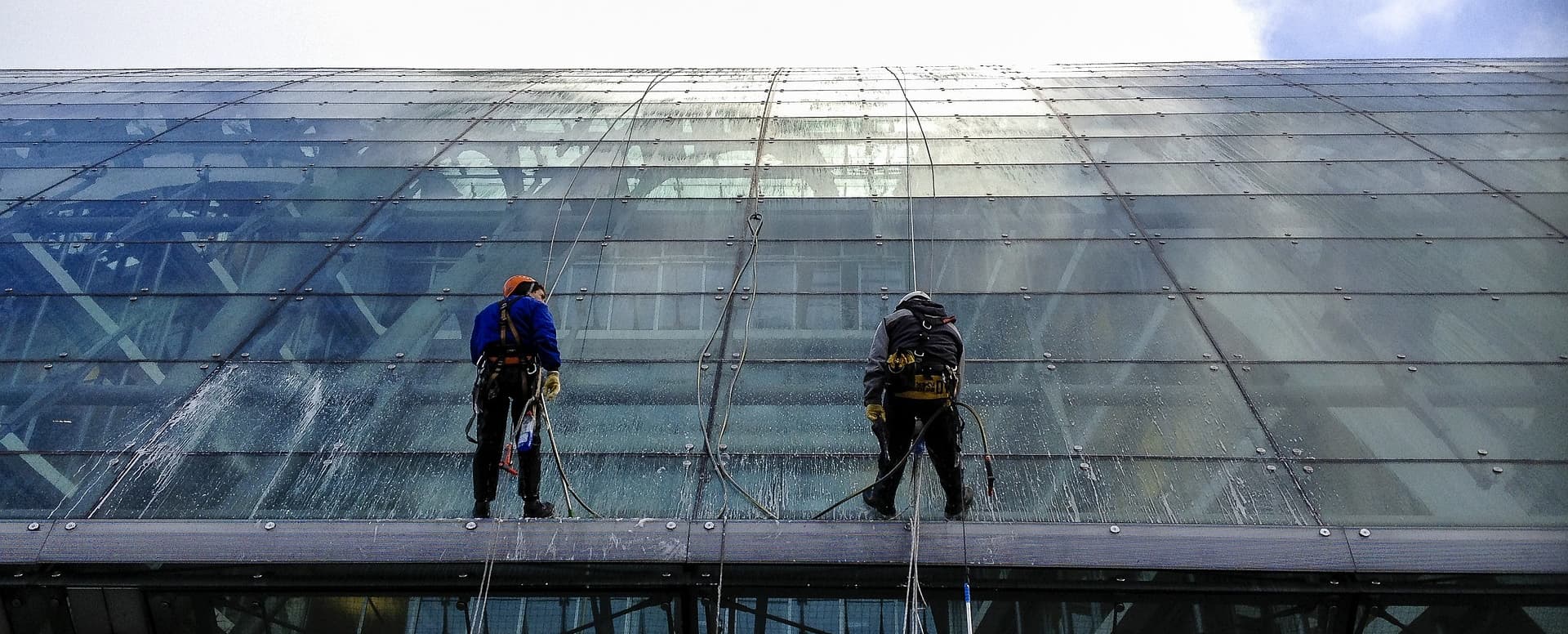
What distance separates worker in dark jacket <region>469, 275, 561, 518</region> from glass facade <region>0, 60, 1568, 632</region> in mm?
433

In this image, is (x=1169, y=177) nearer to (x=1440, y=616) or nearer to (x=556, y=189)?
(x=1440, y=616)

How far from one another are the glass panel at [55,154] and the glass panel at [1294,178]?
11553mm

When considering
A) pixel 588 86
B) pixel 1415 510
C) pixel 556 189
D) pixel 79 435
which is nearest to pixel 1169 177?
pixel 1415 510

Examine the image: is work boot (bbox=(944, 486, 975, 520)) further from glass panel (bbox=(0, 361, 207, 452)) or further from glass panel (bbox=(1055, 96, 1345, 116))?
glass panel (bbox=(1055, 96, 1345, 116))

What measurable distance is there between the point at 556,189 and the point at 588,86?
4.77 meters

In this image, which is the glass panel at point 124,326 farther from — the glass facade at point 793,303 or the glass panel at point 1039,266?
the glass panel at point 1039,266

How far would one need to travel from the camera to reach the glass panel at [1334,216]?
28.0ft

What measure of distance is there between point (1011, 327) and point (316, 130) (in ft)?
30.1

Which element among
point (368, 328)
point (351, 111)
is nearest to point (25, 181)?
point (351, 111)

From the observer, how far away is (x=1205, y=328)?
7156 mm

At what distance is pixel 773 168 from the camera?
10.0 metres

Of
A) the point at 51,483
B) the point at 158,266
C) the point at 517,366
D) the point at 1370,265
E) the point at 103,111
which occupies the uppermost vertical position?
the point at 103,111

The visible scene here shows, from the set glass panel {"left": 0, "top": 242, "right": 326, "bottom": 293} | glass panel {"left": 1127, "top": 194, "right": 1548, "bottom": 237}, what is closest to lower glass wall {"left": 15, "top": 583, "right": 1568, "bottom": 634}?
glass panel {"left": 0, "top": 242, "right": 326, "bottom": 293}

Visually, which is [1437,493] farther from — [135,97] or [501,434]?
[135,97]
